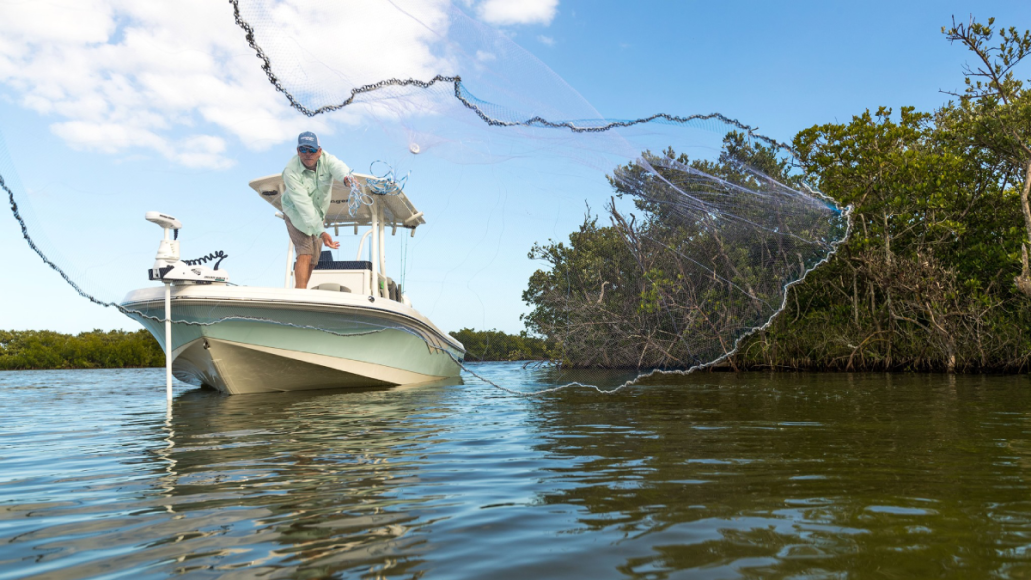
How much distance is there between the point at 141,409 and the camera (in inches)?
357

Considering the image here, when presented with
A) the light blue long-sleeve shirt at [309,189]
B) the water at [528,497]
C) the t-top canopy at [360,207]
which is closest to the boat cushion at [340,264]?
the t-top canopy at [360,207]

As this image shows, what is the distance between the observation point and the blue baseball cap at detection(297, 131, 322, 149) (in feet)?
30.3

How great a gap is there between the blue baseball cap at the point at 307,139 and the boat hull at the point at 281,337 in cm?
227

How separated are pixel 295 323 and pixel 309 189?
2174 millimetres

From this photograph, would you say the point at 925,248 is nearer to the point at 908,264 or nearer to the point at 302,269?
the point at 908,264

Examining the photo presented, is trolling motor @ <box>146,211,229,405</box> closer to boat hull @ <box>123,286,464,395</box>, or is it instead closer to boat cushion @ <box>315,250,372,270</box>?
boat hull @ <box>123,286,464,395</box>

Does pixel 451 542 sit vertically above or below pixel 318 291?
below

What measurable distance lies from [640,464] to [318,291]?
283 inches

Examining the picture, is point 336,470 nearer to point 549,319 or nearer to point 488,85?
point 488,85

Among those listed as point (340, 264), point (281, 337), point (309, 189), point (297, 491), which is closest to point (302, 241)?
point (309, 189)

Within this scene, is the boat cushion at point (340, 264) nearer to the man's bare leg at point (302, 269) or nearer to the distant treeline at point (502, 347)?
the man's bare leg at point (302, 269)

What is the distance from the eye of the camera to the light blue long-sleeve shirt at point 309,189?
967cm

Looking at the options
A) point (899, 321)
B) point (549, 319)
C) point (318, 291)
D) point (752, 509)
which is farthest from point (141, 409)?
point (899, 321)

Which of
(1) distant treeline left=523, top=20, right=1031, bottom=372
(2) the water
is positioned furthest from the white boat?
(1) distant treeline left=523, top=20, right=1031, bottom=372
